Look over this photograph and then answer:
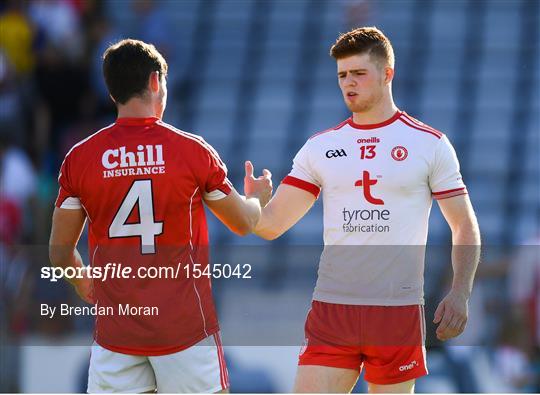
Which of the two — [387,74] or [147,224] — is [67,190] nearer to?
[147,224]

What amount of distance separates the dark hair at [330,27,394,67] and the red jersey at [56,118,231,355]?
896mm

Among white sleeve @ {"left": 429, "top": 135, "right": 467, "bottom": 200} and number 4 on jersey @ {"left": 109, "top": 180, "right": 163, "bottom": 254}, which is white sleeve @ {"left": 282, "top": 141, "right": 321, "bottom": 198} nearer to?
white sleeve @ {"left": 429, "top": 135, "right": 467, "bottom": 200}

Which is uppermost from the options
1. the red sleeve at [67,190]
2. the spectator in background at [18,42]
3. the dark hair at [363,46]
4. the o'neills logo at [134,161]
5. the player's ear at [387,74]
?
the spectator in background at [18,42]

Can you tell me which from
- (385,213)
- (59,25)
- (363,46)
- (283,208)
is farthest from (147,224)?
(59,25)

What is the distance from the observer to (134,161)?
4.86 meters

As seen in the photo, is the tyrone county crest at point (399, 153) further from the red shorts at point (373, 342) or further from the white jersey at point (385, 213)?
the red shorts at point (373, 342)

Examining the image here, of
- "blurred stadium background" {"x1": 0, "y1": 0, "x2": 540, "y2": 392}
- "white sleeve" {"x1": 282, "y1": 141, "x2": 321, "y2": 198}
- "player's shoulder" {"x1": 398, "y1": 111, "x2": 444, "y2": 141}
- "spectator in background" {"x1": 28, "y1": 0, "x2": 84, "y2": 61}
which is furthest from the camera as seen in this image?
"spectator in background" {"x1": 28, "y1": 0, "x2": 84, "y2": 61}

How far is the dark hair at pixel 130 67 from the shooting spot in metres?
4.92

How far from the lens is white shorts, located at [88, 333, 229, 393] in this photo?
485cm

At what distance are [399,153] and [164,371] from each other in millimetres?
1447

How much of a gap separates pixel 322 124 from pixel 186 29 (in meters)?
2.31

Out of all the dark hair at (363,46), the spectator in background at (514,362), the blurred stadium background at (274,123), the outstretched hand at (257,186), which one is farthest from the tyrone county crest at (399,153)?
the spectator in background at (514,362)

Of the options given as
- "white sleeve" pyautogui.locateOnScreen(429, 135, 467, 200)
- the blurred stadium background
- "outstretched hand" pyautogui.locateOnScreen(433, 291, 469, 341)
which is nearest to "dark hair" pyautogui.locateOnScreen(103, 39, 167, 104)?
"white sleeve" pyautogui.locateOnScreen(429, 135, 467, 200)

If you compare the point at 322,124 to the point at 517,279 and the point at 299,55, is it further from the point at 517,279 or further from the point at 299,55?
the point at 517,279
